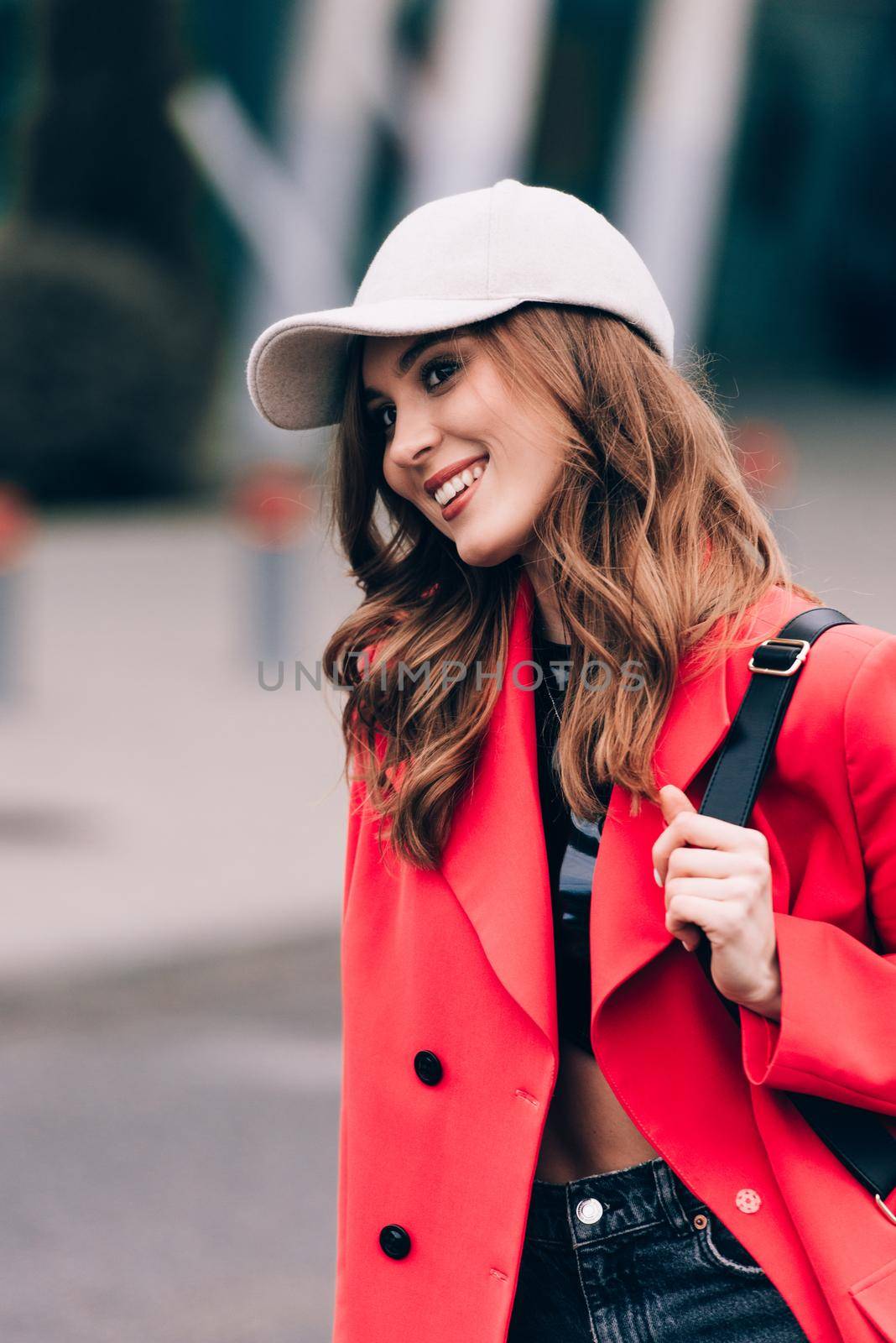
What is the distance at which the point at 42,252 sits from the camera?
15.3 m

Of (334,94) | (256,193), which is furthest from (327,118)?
(256,193)

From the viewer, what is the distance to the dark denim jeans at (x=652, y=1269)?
190 centimetres

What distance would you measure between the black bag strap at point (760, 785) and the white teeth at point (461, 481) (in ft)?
1.38

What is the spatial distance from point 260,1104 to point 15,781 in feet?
10.9

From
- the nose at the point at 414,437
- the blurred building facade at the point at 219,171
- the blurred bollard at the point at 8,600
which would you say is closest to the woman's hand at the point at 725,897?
the nose at the point at 414,437

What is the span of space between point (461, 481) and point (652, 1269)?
94 centimetres

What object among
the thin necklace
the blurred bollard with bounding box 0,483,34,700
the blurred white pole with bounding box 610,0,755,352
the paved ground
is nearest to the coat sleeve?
the thin necklace

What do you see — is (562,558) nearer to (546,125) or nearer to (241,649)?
(241,649)

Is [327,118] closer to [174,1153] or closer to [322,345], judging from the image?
[174,1153]

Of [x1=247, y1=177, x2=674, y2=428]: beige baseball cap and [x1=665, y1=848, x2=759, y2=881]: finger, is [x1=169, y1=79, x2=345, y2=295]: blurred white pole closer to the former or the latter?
[x1=247, y1=177, x2=674, y2=428]: beige baseball cap

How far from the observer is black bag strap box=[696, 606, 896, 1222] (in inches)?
69.6

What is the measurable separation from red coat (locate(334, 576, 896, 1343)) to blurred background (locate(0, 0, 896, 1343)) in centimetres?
39

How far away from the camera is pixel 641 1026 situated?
6.11ft

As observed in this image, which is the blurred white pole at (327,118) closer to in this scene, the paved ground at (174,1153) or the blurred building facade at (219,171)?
the blurred building facade at (219,171)
